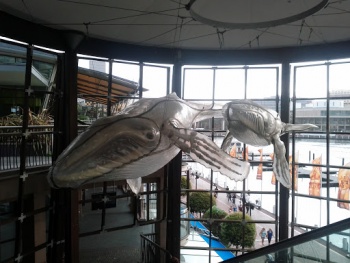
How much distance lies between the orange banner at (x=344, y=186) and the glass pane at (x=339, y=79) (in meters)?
1.35

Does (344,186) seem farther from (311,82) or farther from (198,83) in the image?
(198,83)

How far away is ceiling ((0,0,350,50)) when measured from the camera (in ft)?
13.0

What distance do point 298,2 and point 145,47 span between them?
122 inches

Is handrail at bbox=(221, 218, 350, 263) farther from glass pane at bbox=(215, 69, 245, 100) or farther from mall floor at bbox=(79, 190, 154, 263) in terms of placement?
mall floor at bbox=(79, 190, 154, 263)

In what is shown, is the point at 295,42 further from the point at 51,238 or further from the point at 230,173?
the point at 51,238

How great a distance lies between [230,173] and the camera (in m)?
3.07

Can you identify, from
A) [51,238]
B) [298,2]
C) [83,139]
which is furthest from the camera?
[51,238]

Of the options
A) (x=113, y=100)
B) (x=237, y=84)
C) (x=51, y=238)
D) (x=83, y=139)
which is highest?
(x=237, y=84)

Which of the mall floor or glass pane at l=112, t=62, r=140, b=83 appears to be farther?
the mall floor

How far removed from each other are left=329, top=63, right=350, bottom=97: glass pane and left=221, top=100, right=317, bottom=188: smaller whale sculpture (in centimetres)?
326

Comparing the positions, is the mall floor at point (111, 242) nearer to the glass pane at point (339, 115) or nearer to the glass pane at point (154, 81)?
the glass pane at point (154, 81)

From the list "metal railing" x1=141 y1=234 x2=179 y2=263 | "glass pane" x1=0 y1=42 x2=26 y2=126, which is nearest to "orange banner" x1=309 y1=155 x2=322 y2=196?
"metal railing" x1=141 y1=234 x2=179 y2=263

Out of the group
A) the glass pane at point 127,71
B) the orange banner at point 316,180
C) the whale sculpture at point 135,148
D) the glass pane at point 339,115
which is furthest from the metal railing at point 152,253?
the glass pane at point 339,115

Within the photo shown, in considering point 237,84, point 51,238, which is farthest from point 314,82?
point 51,238
